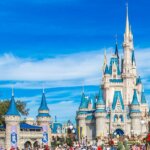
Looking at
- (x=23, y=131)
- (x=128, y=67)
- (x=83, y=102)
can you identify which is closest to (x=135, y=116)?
(x=128, y=67)

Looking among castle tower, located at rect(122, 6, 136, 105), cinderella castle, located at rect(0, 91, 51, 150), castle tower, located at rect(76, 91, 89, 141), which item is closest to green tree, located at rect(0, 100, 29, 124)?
cinderella castle, located at rect(0, 91, 51, 150)

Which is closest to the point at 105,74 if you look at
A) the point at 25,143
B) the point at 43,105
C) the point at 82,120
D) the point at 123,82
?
the point at 123,82

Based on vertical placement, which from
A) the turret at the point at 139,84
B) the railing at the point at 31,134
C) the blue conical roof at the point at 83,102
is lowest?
the railing at the point at 31,134

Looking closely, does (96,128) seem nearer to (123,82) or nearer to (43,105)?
(123,82)

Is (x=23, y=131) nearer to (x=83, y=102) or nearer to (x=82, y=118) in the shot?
(x=82, y=118)

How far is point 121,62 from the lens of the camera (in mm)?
103562

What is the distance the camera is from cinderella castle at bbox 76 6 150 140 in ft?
305

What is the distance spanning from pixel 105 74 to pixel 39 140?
101 ft

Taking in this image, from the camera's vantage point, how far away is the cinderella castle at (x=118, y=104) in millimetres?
92812

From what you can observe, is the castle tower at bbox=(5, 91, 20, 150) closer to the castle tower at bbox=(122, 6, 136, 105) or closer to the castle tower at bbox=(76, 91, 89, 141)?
the castle tower at bbox=(76, 91, 89, 141)

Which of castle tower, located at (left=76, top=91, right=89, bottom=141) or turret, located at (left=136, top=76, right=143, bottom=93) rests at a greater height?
turret, located at (left=136, top=76, right=143, bottom=93)

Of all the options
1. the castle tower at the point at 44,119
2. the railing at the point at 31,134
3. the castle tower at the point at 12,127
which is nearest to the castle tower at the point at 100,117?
the castle tower at the point at 44,119

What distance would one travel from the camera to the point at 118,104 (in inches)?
3730

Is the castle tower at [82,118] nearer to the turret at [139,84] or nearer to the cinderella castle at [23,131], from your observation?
the turret at [139,84]
